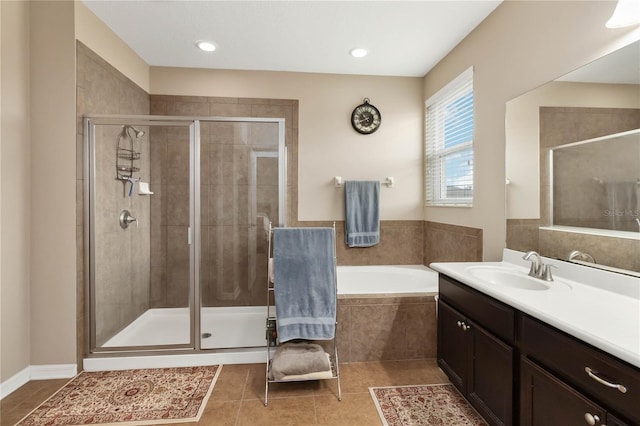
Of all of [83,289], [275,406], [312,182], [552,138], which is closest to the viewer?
[552,138]

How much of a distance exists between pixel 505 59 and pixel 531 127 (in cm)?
59

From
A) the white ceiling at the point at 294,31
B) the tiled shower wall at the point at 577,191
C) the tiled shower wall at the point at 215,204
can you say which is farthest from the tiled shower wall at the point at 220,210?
the tiled shower wall at the point at 577,191

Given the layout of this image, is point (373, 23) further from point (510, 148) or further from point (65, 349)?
point (65, 349)

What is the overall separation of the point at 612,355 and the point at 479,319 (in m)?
0.66

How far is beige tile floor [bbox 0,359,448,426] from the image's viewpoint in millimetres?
1692

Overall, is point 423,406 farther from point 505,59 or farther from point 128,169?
point 128,169

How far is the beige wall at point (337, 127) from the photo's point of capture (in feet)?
10.3

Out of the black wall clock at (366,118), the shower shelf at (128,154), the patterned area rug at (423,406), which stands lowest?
the patterned area rug at (423,406)

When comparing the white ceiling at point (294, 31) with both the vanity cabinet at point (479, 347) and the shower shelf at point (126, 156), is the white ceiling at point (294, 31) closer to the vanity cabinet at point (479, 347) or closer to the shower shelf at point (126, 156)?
the shower shelf at point (126, 156)

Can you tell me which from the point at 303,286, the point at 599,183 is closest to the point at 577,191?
the point at 599,183

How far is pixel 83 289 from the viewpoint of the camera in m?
2.19

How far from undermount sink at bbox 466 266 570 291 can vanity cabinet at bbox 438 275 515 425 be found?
168 mm

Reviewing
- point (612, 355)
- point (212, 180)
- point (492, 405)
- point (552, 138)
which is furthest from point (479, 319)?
point (212, 180)

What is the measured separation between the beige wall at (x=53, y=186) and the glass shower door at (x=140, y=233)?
0.45 ft
